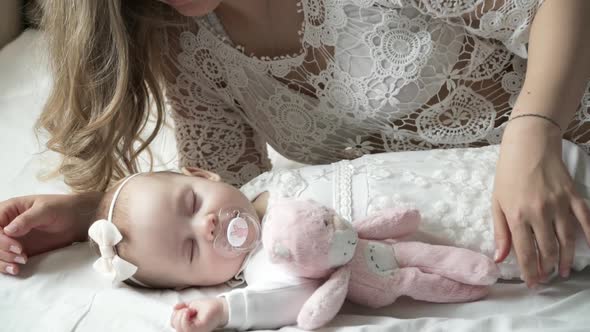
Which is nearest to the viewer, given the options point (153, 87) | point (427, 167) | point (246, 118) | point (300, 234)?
point (300, 234)

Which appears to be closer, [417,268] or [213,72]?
[417,268]

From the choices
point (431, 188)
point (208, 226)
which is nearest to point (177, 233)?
point (208, 226)

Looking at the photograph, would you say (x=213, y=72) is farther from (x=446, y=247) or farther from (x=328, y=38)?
(x=446, y=247)

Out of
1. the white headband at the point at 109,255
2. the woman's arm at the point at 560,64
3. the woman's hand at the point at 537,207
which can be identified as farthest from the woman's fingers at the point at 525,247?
the white headband at the point at 109,255

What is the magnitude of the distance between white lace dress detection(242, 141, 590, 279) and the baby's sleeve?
0.48 ft

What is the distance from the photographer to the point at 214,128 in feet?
4.24

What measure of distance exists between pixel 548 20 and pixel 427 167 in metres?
0.26

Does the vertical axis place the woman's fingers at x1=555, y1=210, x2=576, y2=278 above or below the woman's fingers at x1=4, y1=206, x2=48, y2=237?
above

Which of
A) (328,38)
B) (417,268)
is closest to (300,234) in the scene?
(417,268)

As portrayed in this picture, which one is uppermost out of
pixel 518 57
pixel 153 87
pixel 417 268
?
pixel 518 57

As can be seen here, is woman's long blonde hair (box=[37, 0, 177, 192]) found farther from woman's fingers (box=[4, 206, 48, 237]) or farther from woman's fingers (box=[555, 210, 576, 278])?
woman's fingers (box=[555, 210, 576, 278])

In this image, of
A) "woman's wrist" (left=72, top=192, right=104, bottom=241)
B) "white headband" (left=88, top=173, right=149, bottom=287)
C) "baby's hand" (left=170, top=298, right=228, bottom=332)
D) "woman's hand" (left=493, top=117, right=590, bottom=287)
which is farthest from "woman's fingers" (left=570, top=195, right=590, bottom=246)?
"woman's wrist" (left=72, top=192, right=104, bottom=241)

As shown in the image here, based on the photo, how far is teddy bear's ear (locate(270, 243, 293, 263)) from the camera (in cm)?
83

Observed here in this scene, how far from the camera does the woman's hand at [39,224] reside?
0.97 m
